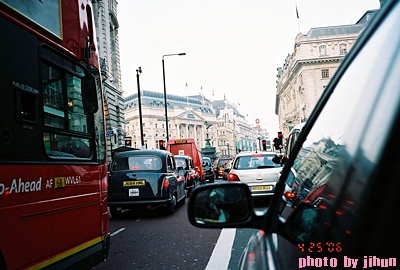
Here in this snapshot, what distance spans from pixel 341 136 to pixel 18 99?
2.65m

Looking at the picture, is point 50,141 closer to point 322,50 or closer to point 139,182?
point 139,182

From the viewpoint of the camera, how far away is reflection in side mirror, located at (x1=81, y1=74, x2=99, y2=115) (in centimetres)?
420

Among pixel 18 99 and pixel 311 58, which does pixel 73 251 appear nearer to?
pixel 18 99

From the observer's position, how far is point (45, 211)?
127 inches

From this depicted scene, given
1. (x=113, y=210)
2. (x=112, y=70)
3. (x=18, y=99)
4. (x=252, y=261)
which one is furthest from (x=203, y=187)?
(x=112, y=70)

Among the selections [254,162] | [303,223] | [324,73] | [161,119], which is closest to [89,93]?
[303,223]

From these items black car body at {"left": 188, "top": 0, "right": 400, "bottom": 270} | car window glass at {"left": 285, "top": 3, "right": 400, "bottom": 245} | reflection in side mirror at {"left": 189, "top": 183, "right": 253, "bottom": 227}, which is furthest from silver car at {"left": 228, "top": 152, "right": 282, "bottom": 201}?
car window glass at {"left": 285, "top": 3, "right": 400, "bottom": 245}

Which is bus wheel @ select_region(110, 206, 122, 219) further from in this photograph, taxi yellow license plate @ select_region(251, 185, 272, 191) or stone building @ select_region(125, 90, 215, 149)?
stone building @ select_region(125, 90, 215, 149)

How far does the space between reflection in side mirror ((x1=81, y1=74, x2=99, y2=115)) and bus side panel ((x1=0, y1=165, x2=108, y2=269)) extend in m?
0.69

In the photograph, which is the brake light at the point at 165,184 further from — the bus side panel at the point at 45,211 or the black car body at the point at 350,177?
the black car body at the point at 350,177

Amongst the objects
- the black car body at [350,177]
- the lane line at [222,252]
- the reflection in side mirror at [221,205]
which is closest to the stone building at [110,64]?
the lane line at [222,252]

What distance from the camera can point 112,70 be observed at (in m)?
33.6

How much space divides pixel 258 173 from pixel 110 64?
82.8 ft

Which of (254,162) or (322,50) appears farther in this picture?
(322,50)
